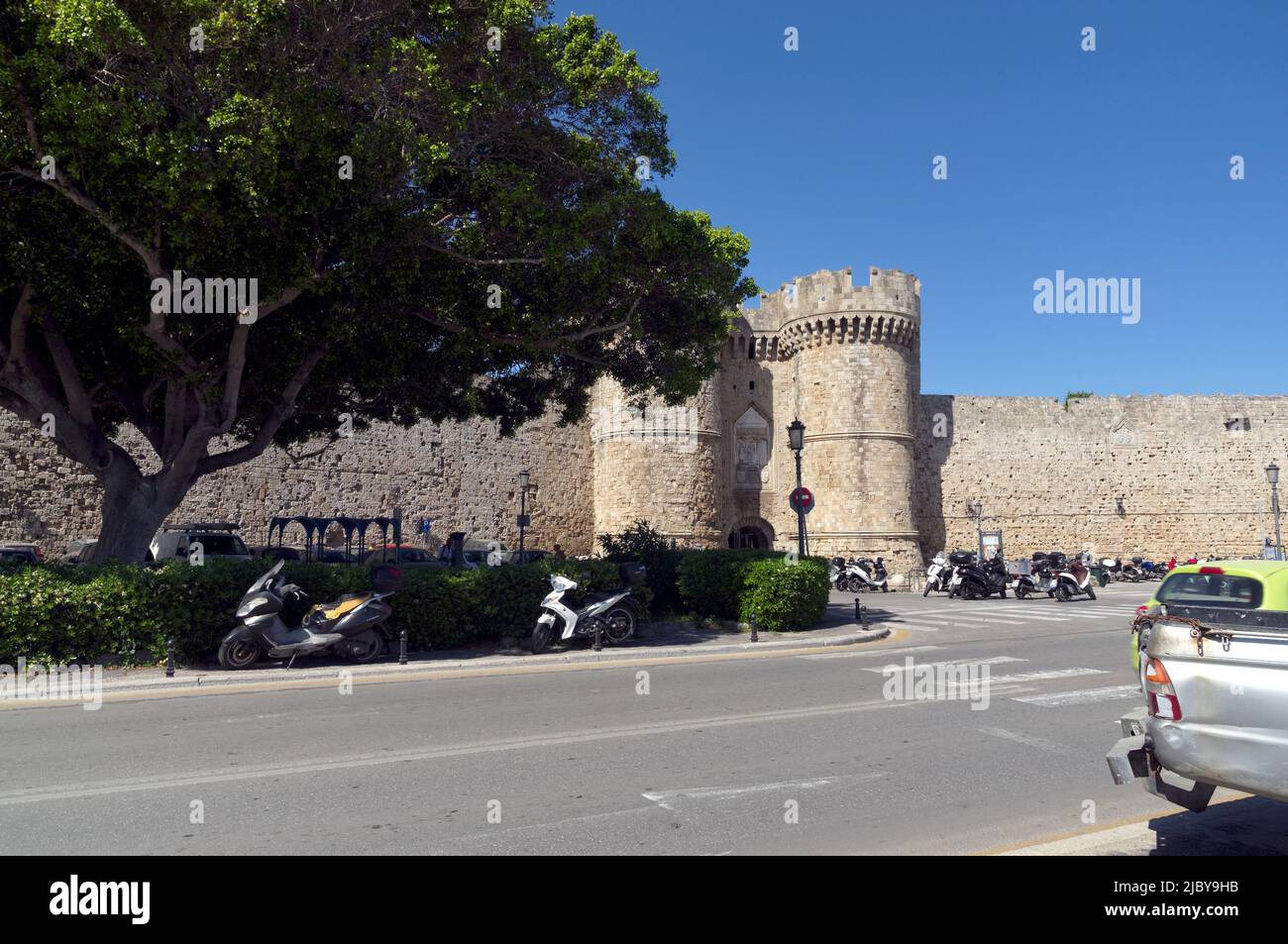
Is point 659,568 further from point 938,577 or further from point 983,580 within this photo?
point 938,577

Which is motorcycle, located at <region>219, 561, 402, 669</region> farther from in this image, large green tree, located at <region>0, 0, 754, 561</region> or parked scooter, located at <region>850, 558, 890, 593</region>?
parked scooter, located at <region>850, 558, 890, 593</region>

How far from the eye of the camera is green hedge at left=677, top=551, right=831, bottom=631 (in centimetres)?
1438

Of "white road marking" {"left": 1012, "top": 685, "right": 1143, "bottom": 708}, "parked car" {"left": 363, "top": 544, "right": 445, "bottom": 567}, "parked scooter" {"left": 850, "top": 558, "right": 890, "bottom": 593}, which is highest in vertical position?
"parked car" {"left": 363, "top": 544, "right": 445, "bottom": 567}

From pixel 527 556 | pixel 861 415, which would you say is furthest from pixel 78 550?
pixel 861 415

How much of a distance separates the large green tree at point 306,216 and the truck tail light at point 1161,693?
30.9 ft

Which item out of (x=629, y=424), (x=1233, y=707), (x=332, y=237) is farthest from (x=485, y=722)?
(x=629, y=424)

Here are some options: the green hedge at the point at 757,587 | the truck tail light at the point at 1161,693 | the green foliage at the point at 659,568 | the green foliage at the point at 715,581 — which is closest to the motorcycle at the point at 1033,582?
the green hedge at the point at 757,587

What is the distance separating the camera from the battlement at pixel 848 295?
32.9 m

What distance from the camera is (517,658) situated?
11.4m

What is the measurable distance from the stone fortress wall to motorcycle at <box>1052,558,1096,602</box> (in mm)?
9155

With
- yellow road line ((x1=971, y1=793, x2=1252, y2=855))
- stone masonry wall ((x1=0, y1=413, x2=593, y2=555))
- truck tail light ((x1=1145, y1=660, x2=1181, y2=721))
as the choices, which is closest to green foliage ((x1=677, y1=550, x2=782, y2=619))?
yellow road line ((x1=971, y1=793, x2=1252, y2=855))

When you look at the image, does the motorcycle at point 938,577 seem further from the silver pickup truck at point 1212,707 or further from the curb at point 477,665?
the silver pickup truck at point 1212,707

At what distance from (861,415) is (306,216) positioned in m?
25.1

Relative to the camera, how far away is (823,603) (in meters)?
14.9
